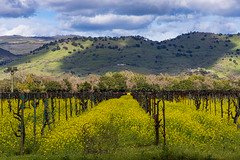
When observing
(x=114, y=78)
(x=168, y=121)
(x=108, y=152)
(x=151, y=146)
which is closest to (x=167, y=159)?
(x=108, y=152)

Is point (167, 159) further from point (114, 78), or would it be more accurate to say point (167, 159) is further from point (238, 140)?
point (114, 78)

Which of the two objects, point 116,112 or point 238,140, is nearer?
point 238,140

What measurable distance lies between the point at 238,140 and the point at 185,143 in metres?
6.96

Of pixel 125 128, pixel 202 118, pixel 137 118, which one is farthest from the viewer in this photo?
pixel 202 118

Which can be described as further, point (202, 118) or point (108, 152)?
point (202, 118)

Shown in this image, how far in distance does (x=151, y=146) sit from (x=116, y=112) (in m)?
18.6

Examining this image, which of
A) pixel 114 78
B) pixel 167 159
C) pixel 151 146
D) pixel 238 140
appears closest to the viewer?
pixel 167 159

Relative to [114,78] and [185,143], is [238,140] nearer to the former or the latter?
[185,143]

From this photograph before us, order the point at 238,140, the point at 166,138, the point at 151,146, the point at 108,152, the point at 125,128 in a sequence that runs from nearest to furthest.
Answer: the point at 108,152 → the point at 151,146 → the point at 166,138 → the point at 238,140 → the point at 125,128

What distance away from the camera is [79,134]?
3388 cm

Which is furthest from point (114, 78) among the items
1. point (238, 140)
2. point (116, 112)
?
point (238, 140)

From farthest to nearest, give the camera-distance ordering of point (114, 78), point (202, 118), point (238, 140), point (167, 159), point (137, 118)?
point (114, 78) → point (202, 118) → point (137, 118) → point (238, 140) → point (167, 159)

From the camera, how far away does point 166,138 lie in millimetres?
35531

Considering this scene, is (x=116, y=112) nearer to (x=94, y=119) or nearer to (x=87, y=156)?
(x=94, y=119)
